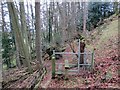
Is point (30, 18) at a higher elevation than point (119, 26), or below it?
higher

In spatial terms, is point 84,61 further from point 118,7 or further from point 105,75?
point 118,7

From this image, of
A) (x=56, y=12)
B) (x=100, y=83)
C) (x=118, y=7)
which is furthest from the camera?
(x=56, y=12)

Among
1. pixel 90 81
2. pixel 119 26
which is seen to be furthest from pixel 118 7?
pixel 90 81

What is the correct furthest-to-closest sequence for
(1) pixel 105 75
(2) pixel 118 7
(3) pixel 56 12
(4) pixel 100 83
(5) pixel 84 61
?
(3) pixel 56 12
(2) pixel 118 7
(5) pixel 84 61
(1) pixel 105 75
(4) pixel 100 83

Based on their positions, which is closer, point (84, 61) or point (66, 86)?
point (66, 86)

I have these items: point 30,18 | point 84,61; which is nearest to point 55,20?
point 30,18

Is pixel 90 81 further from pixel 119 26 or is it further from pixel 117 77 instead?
pixel 119 26

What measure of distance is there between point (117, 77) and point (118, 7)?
12.5m

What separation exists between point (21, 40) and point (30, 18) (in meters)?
13.4

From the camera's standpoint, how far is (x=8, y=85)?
7.86 meters

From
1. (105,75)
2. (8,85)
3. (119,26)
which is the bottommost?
(8,85)

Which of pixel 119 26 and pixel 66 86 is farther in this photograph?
pixel 119 26

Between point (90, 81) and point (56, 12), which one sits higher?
point (56, 12)

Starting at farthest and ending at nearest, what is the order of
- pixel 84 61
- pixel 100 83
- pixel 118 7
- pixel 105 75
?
pixel 118 7 < pixel 84 61 < pixel 105 75 < pixel 100 83
